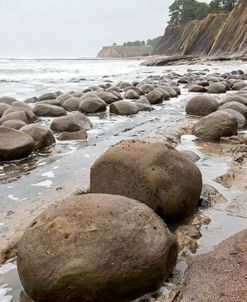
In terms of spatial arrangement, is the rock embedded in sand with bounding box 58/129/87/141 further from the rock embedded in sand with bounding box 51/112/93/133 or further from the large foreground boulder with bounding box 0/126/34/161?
the large foreground boulder with bounding box 0/126/34/161

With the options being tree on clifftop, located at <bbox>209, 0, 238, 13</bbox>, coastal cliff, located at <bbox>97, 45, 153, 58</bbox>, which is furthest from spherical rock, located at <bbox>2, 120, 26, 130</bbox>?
coastal cliff, located at <bbox>97, 45, 153, 58</bbox>

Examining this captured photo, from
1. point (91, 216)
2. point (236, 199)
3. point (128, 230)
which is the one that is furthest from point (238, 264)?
point (236, 199)

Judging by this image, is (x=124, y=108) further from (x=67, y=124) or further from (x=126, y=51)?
(x=126, y=51)

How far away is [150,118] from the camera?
7.89m

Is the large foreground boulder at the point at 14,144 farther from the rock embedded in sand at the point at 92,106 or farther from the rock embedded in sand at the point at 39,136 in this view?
the rock embedded in sand at the point at 92,106

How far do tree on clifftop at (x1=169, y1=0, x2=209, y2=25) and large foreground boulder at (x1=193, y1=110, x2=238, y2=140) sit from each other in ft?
188

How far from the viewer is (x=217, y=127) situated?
18.9 ft

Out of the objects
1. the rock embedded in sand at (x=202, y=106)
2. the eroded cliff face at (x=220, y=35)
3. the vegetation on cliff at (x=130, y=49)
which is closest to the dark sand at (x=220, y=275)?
the rock embedded in sand at (x=202, y=106)

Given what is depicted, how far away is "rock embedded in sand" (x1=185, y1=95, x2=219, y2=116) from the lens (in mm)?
7879

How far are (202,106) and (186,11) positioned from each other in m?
60.5

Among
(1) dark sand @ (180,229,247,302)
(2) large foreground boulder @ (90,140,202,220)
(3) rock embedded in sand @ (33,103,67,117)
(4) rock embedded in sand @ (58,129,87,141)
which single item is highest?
(2) large foreground boulder @ (90,140,202,220)

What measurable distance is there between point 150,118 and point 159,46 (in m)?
63.6

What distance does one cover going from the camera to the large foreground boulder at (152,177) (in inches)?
118

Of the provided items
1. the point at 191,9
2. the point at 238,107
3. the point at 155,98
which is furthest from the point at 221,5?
the point at 238,107
